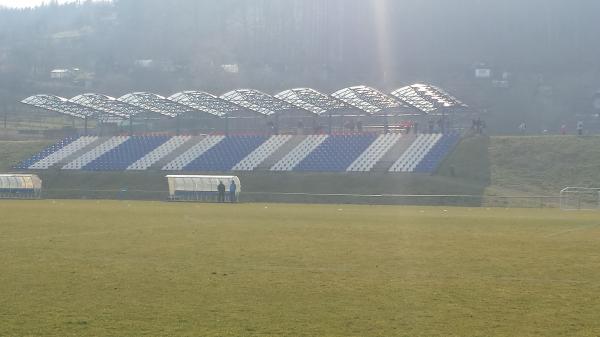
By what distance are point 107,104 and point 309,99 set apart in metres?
21.1

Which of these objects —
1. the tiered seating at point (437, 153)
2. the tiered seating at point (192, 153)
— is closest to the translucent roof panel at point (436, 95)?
the tiered seating at point (437, 153)

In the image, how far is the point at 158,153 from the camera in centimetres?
8044

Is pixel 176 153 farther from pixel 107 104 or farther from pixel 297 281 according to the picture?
pixel 297 281

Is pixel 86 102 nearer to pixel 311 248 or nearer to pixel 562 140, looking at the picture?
pixel 562 140

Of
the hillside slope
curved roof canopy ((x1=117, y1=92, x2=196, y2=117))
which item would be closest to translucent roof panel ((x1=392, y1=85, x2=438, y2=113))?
the hillside slope

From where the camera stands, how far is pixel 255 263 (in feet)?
63.9

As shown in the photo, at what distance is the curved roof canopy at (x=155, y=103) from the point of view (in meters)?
78.2

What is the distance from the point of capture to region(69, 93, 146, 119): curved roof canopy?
79875mm

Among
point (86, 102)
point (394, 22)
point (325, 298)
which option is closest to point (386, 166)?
point (86, 102)

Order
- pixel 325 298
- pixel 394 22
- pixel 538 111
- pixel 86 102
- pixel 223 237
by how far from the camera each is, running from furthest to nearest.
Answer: pixel 394 22 → pixel 538 111 → pixel 86 102 → pixel 223 237 → pixel 325 298

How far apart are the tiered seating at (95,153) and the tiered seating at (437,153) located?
3304 centimetres

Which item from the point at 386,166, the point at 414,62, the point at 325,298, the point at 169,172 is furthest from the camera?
the point at 414,62

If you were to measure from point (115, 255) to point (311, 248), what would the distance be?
5365 millimetres

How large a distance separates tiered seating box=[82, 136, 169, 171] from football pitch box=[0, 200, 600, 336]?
4828 cm
